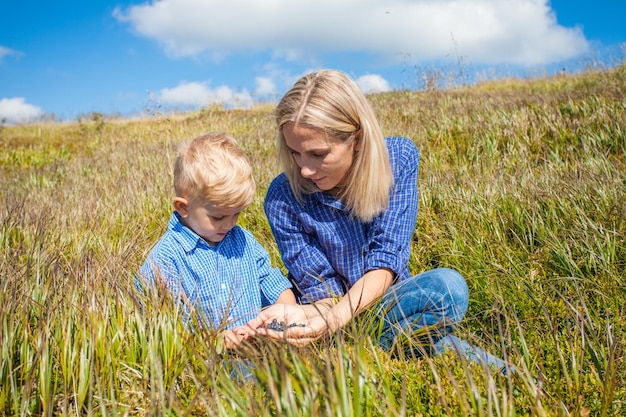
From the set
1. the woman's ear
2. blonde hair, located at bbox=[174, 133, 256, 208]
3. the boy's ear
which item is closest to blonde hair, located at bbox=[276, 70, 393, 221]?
the woman's ear

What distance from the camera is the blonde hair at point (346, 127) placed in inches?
91.2

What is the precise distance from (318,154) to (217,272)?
765mm

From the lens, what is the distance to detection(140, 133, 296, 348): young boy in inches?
89.7

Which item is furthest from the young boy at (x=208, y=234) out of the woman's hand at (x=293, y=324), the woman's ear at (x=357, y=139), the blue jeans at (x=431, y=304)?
the blue jeans at (x=431, y=304)

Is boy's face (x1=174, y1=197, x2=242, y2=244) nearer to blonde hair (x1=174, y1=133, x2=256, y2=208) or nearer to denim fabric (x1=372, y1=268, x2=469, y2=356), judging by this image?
blonde hair (x1=174, y1=133, x2=256, y2=208)

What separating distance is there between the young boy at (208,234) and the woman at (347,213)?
26cm

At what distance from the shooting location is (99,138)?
1261 cm

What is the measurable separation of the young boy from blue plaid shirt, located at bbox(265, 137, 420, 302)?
26 cm

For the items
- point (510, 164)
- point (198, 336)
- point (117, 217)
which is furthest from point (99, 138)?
point (198, 336)

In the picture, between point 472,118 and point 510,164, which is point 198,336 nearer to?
point 510,164

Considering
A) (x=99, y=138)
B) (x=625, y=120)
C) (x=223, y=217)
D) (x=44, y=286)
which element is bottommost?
(x=44, y=286)

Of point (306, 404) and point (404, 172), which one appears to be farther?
point (404, 172)

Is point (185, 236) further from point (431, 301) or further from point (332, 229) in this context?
point (431, 301)

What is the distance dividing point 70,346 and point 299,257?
1.24 metres
